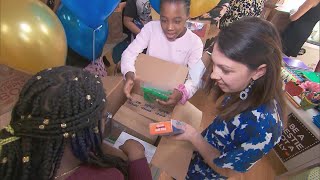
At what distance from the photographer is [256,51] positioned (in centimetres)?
80

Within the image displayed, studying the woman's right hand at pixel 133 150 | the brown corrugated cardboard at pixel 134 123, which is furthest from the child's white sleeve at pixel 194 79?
the woman's right hand at pixel 133 150

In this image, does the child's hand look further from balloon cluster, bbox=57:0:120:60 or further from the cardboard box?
balloon cluster, bbox=57:0:120:60

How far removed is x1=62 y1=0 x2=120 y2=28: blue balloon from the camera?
114cm

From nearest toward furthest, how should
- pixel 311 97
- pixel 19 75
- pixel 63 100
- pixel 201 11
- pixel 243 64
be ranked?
pixel 63 100, pixel 243 64, pixel 19 75, pixel 201 11, pixel 311 97

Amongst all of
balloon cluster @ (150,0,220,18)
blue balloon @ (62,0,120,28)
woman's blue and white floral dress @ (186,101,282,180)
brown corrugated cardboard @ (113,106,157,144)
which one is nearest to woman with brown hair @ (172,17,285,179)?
woman's blue and white floral dress @ (186,101,282,180)

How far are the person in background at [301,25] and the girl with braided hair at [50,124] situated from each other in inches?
99.5

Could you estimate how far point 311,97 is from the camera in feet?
6.24

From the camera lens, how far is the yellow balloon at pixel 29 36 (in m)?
0.88

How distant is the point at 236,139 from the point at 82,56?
3.64ft

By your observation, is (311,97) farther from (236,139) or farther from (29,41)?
(29,41)

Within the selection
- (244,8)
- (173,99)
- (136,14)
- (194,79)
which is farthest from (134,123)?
(244,8)

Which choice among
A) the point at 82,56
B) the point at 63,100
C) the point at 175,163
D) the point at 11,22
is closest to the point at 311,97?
the point at 175,163

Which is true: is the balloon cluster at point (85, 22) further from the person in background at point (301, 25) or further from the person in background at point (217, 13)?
the person in background at point (301, 25)

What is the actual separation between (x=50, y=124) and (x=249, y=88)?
2.30 ft
